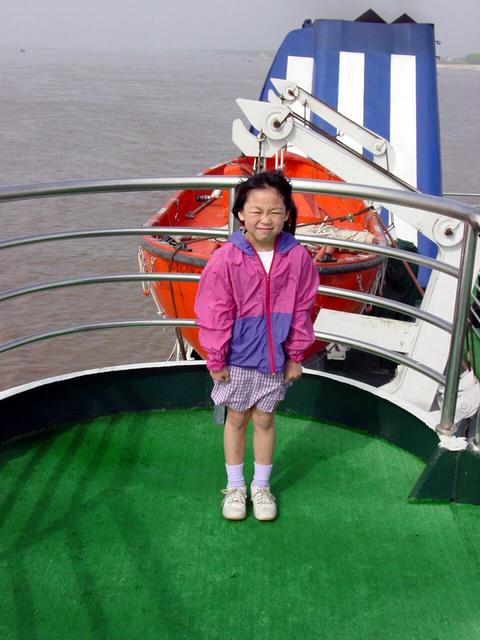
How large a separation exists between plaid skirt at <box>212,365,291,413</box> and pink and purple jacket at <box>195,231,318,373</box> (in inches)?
1.6

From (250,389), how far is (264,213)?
607mm

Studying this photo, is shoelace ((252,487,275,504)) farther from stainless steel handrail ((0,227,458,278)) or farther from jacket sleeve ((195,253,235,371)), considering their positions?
stainless steel handrail ((0,227,458,278))

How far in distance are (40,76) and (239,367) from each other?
4837 centimetres

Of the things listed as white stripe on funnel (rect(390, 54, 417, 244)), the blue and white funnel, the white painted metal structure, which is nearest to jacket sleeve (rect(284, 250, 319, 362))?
the white painted metal structure

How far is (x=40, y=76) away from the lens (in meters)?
46.8

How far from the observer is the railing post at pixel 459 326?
8.05 feet

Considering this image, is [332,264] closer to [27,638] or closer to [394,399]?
[394,399]

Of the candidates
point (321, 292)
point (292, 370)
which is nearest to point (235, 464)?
point (292, 370)

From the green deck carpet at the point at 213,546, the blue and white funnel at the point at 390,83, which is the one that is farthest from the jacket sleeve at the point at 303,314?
the blue and white funnel at the point at 390,83

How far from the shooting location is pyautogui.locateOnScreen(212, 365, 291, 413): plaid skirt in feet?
8.36

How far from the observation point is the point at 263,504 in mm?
2684

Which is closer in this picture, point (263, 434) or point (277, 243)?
point (277, 243)

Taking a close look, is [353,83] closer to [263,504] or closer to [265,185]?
[265,185]

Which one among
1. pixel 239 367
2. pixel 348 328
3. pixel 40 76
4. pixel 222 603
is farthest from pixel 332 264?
pixel 40 76
